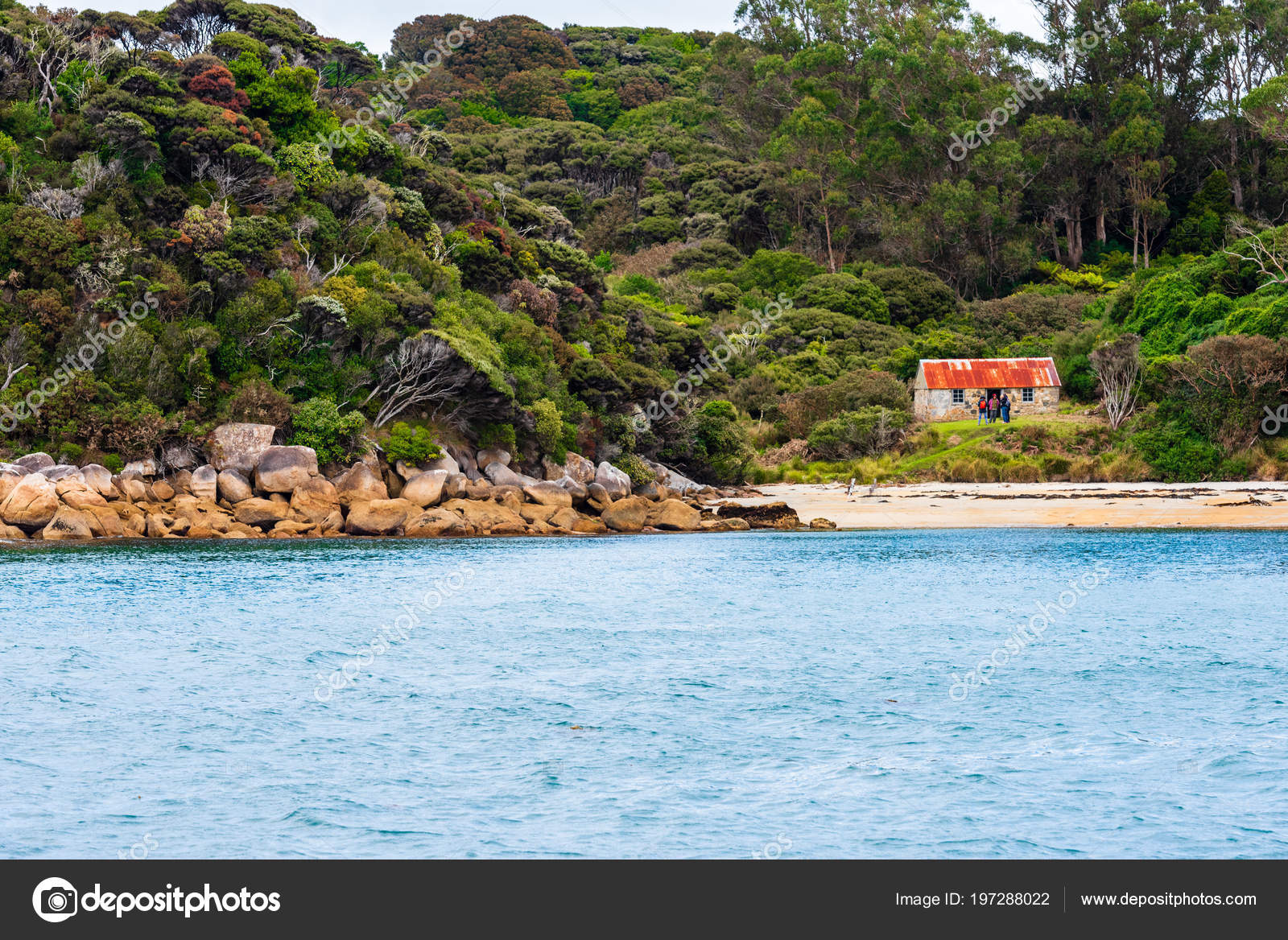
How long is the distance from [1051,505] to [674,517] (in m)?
13.5

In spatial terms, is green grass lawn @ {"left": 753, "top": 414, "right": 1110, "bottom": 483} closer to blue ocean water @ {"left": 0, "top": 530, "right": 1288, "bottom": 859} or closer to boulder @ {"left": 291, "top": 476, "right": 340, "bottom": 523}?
blue ocean water @ {"left": 0, "top": 530, "right": 1288, "bottom": 859}

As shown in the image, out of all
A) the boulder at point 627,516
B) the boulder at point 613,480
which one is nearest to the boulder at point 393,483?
the boulder at point 627,516

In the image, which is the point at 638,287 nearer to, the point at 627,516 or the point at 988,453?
the point at 988,453

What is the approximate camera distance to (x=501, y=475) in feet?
142

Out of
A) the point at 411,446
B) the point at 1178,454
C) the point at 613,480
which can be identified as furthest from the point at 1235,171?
the point at 411,446

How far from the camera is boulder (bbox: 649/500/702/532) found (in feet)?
136

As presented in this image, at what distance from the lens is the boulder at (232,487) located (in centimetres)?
3853

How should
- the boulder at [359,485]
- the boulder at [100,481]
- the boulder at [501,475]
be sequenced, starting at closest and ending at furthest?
the boulder at [100,481], the boulder at [359,485], the boulder at [501,475]

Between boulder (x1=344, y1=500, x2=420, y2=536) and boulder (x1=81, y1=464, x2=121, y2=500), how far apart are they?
7.66 metres

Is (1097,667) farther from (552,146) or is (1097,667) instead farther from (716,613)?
(552,146)

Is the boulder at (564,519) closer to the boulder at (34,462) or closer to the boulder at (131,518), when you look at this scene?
the boulder at (131,518)

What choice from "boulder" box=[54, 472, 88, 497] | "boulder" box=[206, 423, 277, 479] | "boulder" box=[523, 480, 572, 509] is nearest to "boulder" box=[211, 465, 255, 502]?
"boulder" box=[206, 423, 277, 479]

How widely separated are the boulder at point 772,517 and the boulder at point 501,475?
28.7ft
